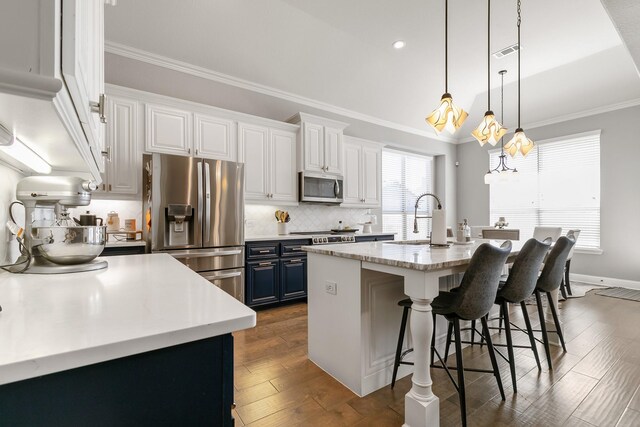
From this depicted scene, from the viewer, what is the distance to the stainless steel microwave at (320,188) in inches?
171

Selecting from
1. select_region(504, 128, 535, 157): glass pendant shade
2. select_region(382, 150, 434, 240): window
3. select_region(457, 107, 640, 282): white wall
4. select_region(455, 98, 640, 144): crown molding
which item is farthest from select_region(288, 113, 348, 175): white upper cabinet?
select_region(457, 107, 640, 282): white wall

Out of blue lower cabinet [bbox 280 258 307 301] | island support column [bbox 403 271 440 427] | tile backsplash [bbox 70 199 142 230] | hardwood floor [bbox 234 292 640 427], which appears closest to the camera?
island support column [bbox 403 271 440 427]

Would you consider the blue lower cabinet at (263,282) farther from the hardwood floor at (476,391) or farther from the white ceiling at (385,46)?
the white ceiling at (385,46)

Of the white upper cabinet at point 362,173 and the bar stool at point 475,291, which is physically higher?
the white upper cabinet at point 362,173

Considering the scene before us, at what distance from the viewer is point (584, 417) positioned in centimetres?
169

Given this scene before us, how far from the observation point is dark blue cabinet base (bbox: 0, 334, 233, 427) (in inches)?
19.7

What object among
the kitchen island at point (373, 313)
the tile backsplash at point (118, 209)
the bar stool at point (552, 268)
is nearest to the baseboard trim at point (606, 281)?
the bar stool at point (552, 268)

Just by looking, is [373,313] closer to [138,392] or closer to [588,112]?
[138,392]

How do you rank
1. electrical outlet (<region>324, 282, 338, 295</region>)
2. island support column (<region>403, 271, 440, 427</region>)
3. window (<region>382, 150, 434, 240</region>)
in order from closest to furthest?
island support column (<region>403, 271, 440, 427</region>), electrical outlet (<region>324, 282, 338, 295</region>), window (<region>382, 150, 434, 240</region>)

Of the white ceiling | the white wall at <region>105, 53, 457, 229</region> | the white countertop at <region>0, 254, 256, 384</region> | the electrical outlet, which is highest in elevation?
the white ceiling

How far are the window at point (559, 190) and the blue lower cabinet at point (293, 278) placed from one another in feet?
11.8

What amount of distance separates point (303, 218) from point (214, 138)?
1.83 meters

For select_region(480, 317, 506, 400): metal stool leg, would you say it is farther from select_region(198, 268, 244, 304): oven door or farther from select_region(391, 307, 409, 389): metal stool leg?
select_region(198, 268, 244, 304): oven door

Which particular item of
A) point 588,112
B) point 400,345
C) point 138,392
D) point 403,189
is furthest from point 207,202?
point 588,112
